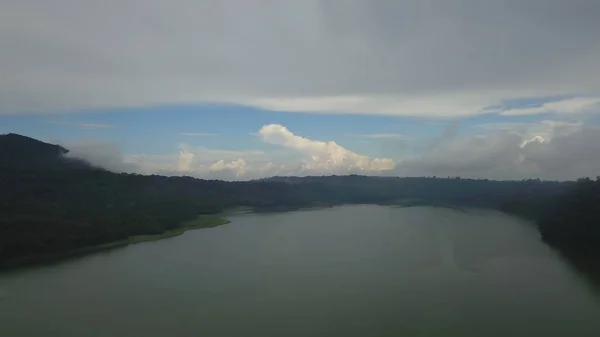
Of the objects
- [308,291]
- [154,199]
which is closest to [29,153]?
[154,199]

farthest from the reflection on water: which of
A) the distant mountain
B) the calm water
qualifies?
the distant mountain

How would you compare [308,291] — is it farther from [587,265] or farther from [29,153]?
Answer: [29,153]

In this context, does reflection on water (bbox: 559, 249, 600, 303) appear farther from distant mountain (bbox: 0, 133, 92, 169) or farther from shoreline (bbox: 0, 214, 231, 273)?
distant mountain (bbox: 0, 133, 92, 169)

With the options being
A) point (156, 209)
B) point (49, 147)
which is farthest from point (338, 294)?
point (49, 147)

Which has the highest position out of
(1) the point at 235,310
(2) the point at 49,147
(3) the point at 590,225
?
(2) the point at 49,147

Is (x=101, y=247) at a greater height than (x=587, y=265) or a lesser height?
greater

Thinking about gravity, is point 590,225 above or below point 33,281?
above

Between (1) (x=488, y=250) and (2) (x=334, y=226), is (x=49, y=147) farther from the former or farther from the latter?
(1) (x=488, y=250)
